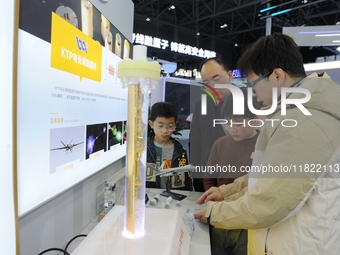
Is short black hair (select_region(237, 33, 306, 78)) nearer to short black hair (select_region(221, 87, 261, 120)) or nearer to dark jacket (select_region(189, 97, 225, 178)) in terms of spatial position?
short black hair (select_region(221, 87, 261, 120))

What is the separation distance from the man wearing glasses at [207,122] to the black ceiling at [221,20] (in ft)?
13.2

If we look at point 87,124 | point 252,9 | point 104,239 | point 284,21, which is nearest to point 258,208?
point 104,239

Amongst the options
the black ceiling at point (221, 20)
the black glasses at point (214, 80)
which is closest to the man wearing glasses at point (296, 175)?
the black glasses at point (214, 80)

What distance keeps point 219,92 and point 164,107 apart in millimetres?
358

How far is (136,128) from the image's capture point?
533mm

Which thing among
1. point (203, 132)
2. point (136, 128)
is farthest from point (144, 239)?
point (203, 132)

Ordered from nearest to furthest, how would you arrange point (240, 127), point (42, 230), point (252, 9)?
point (42, 230) → point (240, 127) → point (252, 9)

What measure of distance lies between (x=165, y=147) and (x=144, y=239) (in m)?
0.92

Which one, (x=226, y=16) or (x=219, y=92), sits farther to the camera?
(x=226, y=16)

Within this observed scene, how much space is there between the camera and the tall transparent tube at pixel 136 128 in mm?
504

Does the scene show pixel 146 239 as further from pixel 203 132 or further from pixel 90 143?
pixel 203 132

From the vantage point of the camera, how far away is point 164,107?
149 cm

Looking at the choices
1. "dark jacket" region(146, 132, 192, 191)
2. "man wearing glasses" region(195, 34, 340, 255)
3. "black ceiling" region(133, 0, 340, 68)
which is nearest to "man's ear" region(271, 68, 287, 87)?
"man wearing glasses" region(195, 34, 340, 255)

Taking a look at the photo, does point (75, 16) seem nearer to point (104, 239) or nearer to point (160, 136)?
point (104, 239)
